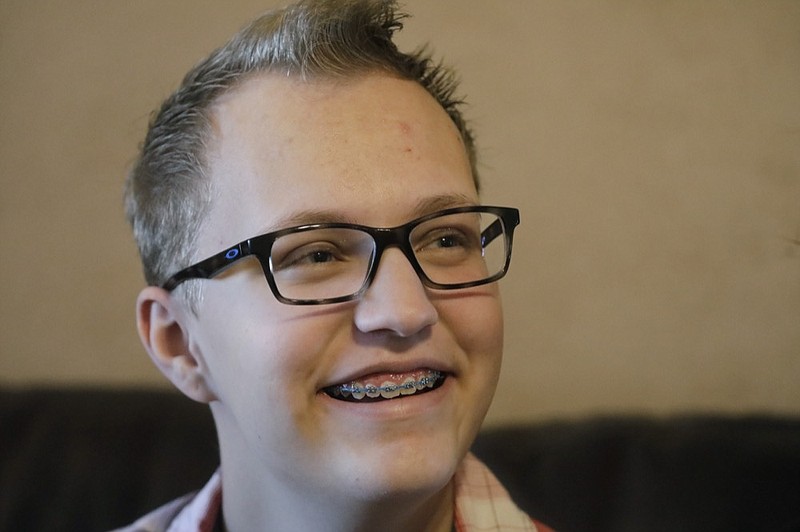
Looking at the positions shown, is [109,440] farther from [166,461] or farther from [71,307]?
[71,307]

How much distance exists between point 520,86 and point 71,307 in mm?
1025

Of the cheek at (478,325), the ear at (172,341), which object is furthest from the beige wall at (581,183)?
the cheek at (478,325)

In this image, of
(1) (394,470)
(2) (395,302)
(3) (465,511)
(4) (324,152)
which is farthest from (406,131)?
(3) (465,511)

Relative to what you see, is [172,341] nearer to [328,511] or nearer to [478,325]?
[328,511]

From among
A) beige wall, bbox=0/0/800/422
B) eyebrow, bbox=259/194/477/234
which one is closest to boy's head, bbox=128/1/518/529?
eyebrow, bbox=259/194/477/234

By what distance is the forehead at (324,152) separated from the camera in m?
0.80

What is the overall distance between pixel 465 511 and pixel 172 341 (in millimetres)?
479

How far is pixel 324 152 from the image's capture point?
2.64ft

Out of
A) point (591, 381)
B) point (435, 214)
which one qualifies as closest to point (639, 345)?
point (591, 381)

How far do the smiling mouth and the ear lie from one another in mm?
227

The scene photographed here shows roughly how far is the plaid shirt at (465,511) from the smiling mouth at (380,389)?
30 centimetres

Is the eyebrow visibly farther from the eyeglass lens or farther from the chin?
the chin

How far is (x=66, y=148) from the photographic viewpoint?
1.43 meters

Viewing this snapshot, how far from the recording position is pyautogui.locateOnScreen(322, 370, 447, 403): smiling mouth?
78 centimetres
